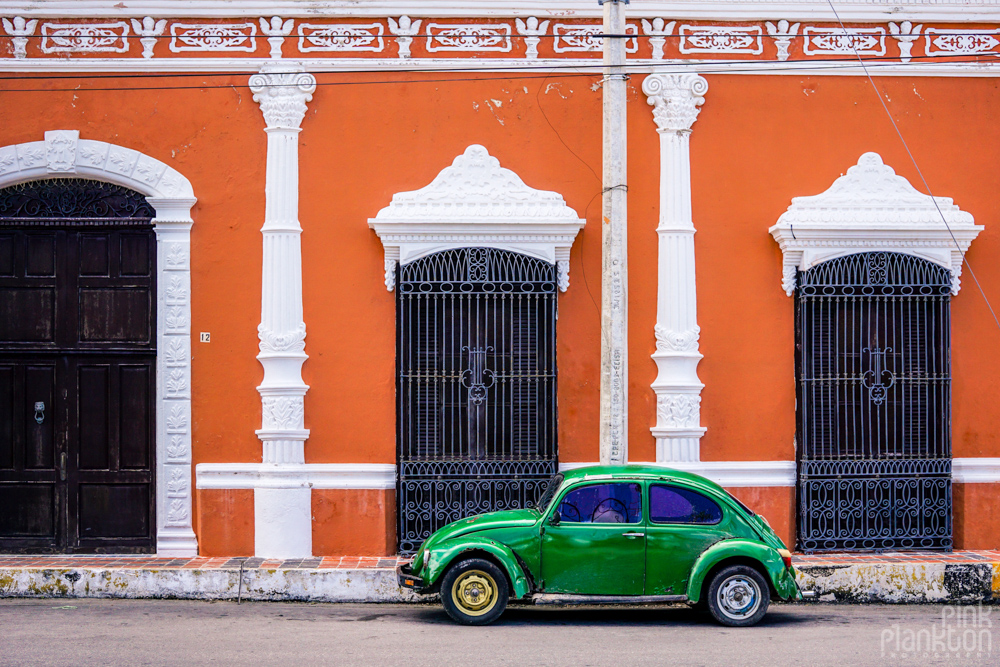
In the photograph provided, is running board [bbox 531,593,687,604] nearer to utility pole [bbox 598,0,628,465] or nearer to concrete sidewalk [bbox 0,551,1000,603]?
utility pole [bbox 598,0,628,465]

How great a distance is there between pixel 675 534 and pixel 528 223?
12.1 ft

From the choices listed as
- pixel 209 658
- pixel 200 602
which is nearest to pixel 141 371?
pixel 200 602

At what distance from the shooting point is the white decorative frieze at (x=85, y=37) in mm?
10117

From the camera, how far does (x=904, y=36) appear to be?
1051cm

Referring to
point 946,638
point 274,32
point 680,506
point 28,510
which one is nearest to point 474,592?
point 680,506

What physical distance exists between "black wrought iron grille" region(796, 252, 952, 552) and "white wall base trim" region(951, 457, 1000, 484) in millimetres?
117

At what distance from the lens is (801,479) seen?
33.6 ft

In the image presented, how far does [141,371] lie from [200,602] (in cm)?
269

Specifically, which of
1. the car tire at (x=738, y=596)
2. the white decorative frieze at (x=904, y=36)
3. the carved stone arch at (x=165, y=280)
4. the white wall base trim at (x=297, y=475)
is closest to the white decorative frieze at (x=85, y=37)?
the carved stone arch at (x=165, y=280)

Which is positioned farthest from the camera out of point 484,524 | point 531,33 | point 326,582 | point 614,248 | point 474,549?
point 531,33

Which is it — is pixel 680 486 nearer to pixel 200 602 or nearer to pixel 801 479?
pixel 801 479

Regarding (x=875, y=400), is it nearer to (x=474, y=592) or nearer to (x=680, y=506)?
(x=680, y=506)

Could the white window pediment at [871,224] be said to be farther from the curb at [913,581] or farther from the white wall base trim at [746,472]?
the curb at [913,581]

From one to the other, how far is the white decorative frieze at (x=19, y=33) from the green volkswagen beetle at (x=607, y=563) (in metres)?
6.68
